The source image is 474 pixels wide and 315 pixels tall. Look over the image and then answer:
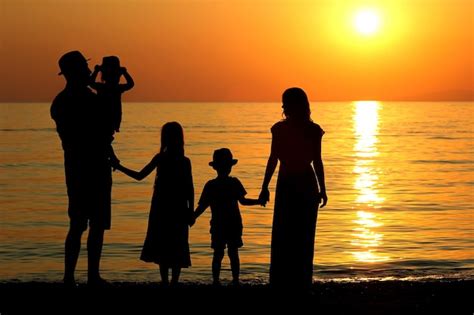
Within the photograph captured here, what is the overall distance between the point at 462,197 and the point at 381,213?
19.4 feet

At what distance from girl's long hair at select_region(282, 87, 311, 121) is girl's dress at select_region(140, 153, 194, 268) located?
120cm

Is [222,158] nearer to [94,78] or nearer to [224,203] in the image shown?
[224,203]

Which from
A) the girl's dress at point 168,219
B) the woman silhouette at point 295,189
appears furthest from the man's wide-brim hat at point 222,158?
the woman silhouette at point 295,189

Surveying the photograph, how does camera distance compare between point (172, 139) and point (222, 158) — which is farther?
point (222, 158)

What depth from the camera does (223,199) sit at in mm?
10109

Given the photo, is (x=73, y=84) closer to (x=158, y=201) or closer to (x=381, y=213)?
(x=158, y=201)

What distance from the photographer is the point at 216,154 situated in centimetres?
986

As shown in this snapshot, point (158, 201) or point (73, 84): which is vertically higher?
point (73, 84)

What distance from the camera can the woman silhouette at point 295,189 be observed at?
9047 millimetres

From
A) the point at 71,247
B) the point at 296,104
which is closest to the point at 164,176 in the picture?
the point at 71,247

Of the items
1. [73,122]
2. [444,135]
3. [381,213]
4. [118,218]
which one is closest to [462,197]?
[381,213]

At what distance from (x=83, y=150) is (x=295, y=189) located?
2.05 m

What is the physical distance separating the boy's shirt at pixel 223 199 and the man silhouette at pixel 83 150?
150 centimetres

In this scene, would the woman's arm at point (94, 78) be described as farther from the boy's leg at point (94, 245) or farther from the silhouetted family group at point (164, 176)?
the boy's leg at point (94, 245)
